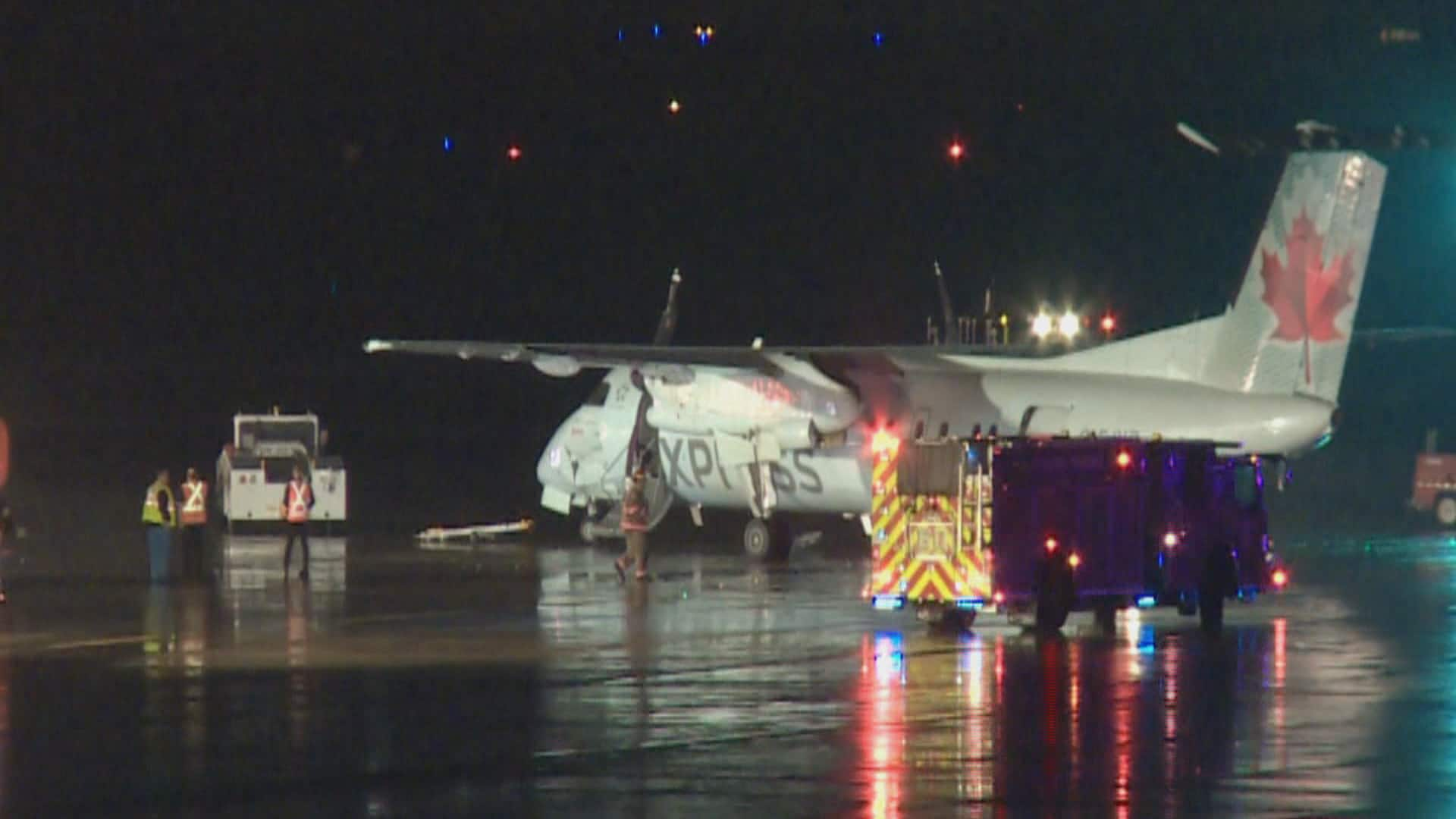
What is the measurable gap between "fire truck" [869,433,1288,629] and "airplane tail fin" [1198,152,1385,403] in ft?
23.0

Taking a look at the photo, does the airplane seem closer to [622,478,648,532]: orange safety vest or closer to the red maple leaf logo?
the red maple leaf logo

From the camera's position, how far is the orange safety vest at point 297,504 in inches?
1224

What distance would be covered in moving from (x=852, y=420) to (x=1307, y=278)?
26.1 feet

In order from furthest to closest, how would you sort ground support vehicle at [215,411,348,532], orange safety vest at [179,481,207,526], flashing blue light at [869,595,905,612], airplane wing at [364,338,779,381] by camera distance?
ground support vehicle at [215,411,348,532], airplane wing at [364,338,779,381], orange safety vest at [179,481,207,526], flashing blue light at [869,595,905,612]

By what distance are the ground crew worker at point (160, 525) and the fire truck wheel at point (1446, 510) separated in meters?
25.6

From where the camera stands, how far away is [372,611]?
2558 cm

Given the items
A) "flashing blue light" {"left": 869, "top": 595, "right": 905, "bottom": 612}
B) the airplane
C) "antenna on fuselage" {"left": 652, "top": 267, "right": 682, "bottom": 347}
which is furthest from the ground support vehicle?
"flashing blue light" {"left": 869, "top": 595, "right": 905, "bottom": 612}

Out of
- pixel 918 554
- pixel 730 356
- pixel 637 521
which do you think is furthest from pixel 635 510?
pixel 918 554

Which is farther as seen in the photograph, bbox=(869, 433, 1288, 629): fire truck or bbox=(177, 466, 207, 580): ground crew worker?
bbox=(177, 466, 207, 580): ground crew worker

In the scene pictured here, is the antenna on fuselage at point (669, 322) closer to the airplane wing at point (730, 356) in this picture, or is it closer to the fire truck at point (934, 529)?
the airplane wing at point (730, 356)

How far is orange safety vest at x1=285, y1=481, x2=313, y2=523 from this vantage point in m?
31.1

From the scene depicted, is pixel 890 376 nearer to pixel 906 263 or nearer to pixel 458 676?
pixel 458 676

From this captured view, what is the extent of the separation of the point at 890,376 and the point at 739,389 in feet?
8.11

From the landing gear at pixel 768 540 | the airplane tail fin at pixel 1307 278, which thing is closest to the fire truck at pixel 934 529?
the airplane tail fin at pixel 1307 278
